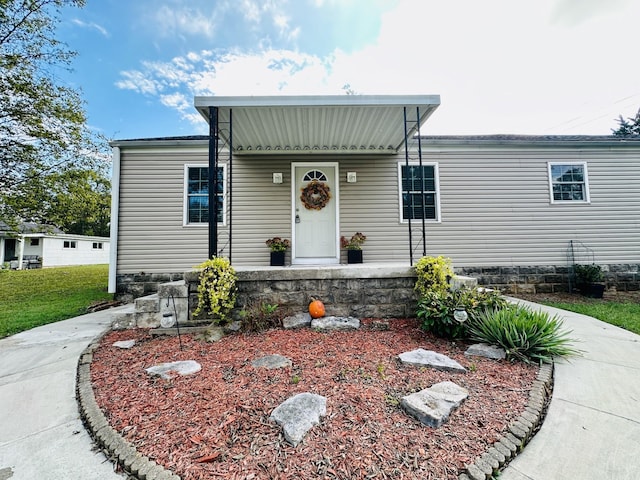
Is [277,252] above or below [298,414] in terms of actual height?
above

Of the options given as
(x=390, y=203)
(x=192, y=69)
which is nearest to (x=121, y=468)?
(x=390, y=203)

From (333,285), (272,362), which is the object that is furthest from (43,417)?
(333,285)

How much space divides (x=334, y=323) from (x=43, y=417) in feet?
8.26

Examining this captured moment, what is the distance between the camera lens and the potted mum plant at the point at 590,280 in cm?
549

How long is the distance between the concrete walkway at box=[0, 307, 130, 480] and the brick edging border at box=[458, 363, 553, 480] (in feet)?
5.41

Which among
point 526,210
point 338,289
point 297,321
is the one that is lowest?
point 297,321

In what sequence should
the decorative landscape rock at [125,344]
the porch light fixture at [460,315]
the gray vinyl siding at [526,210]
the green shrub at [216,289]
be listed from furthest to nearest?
the gray vinyl siding at [526,210] < the green shrub at [216,289] < the decorative landscape rock at [125,344] < the porch light fixture at [460,315]

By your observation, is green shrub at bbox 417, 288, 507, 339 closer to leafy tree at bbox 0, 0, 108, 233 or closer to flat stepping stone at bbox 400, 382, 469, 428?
flat stepping stone at bbox 400, 382, 469, 428

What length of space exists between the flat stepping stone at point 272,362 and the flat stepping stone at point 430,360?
1.01 metres

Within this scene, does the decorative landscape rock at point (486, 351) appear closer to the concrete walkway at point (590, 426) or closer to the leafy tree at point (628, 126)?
the concrete walkway at point (590, 426)

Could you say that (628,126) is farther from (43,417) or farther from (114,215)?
(43,417)

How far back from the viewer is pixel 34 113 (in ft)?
20.0

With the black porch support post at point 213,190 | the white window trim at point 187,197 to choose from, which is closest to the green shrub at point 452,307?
the black porch support post at point 213,190

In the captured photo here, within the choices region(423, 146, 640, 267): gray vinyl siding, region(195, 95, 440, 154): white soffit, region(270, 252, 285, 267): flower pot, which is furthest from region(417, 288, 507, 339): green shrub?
region(270, 252, 285, 267): flower pot
